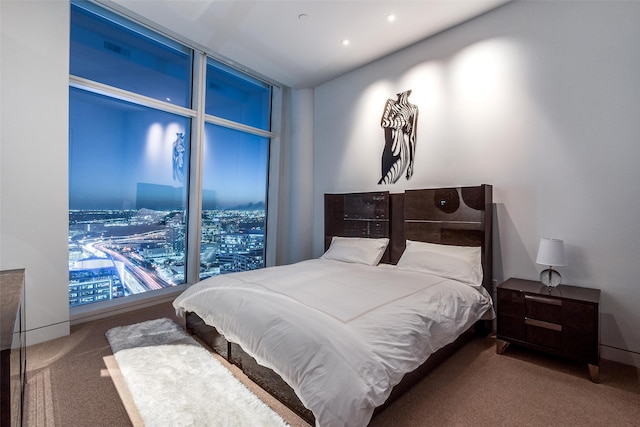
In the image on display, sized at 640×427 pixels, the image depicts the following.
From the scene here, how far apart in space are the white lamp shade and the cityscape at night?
3814 millimetres

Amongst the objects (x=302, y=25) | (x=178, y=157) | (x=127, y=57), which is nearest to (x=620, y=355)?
(x=302, y=25)

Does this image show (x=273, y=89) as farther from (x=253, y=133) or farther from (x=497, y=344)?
(x=497, y=344)

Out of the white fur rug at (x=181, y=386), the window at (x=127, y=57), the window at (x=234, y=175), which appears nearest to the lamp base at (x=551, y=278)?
the white fur rug at (x=181, y=386)

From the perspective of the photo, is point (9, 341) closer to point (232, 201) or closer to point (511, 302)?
point (511, 302)

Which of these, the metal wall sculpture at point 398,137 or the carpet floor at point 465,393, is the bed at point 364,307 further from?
Result: the metal wall sculpture at point 398,137

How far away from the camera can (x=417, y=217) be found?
326 cm

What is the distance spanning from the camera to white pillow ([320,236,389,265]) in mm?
3416

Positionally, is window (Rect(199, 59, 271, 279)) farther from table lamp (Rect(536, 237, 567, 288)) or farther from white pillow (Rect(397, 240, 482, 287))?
table lamp (Rect(536, 237, 567, 288))

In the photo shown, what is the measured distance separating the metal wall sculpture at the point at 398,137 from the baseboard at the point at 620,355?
2335mm

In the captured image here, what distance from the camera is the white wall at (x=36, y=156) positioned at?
92.7 inches

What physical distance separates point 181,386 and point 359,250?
2.27 metres

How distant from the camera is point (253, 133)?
4574 mm

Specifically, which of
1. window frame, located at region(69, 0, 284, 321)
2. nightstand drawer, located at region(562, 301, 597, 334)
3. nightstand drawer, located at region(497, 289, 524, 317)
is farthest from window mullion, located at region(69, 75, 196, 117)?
nightstand drawer, located at region(562, 301, 597, 334)

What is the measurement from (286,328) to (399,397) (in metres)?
0.88
